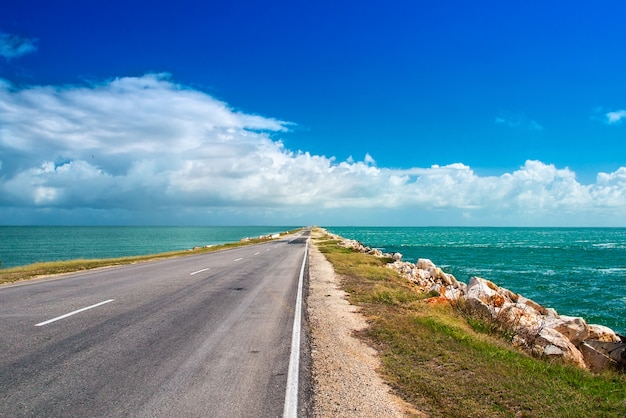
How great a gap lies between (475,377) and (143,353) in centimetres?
544

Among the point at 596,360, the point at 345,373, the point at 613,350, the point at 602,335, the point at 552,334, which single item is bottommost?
the point at 602,335

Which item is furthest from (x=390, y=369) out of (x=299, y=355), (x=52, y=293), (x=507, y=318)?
(x=52, y=293)

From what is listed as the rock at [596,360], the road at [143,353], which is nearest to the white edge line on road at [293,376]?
the road at [143,353]

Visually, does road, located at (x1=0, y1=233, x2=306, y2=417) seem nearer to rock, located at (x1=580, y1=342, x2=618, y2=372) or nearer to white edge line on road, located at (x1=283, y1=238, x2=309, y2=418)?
white edge line on road, located at (x1=283, y1=238, x2=309, y2=418)

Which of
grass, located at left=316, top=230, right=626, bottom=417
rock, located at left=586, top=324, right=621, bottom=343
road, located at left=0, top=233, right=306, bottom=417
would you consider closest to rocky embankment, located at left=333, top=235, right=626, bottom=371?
rock, located at left=586, top=324, right=621, bottom=343

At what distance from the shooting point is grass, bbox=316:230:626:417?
5.58 metres

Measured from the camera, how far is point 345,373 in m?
6.73

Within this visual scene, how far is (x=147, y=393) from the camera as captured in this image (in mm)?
5500

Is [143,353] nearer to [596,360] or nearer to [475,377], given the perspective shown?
→ [475,377]

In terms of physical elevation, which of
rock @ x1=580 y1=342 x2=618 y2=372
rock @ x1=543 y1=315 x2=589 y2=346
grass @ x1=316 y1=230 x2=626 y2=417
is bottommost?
rock @ x1=580 y1=342 x2=618 y2=372

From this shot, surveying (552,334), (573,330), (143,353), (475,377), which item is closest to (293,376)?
(143,353)

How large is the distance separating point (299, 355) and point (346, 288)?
9.13m

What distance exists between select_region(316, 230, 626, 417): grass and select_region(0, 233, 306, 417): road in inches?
72.8

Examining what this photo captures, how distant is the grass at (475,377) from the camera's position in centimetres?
558
